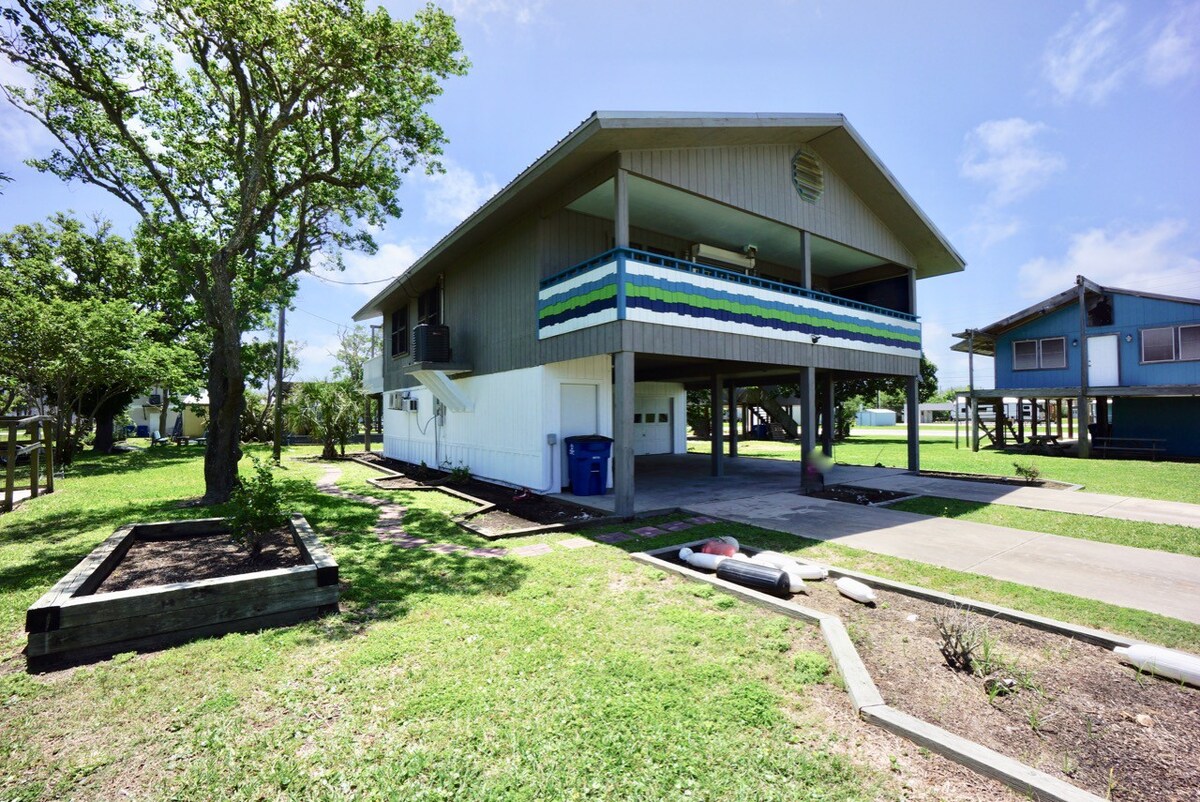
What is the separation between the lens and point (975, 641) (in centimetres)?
360

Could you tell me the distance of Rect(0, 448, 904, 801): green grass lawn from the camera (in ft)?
7.66

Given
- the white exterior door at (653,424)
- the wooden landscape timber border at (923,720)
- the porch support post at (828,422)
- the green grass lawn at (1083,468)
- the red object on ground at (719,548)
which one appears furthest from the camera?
the white exterior door at (653,424)

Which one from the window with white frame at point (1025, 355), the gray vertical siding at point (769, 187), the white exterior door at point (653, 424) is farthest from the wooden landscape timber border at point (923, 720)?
the window with white frame at point (1025, 355)

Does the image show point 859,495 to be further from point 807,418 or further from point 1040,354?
point 1040,354

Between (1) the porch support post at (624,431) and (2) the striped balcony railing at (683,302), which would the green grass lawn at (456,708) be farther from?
(2) the striped balcony railing at (683,302)

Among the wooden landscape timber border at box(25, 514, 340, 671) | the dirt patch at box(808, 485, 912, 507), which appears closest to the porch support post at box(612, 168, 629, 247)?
the wooden landscape timber border at box(25, 514, 340, 671)

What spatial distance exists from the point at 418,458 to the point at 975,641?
51.6ft

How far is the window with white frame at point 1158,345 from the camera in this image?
17766 mm

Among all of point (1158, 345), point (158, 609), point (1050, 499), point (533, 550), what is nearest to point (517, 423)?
point (533, 550)

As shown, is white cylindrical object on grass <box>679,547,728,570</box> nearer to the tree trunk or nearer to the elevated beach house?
the elevated beach house

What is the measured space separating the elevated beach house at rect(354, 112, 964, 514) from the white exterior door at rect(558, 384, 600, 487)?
0.05 metres

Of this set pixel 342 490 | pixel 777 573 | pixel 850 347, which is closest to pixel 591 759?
pixel 777 573

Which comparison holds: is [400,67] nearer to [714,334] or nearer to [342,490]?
[714,334]

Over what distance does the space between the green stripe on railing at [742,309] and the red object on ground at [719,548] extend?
12.9 ft
